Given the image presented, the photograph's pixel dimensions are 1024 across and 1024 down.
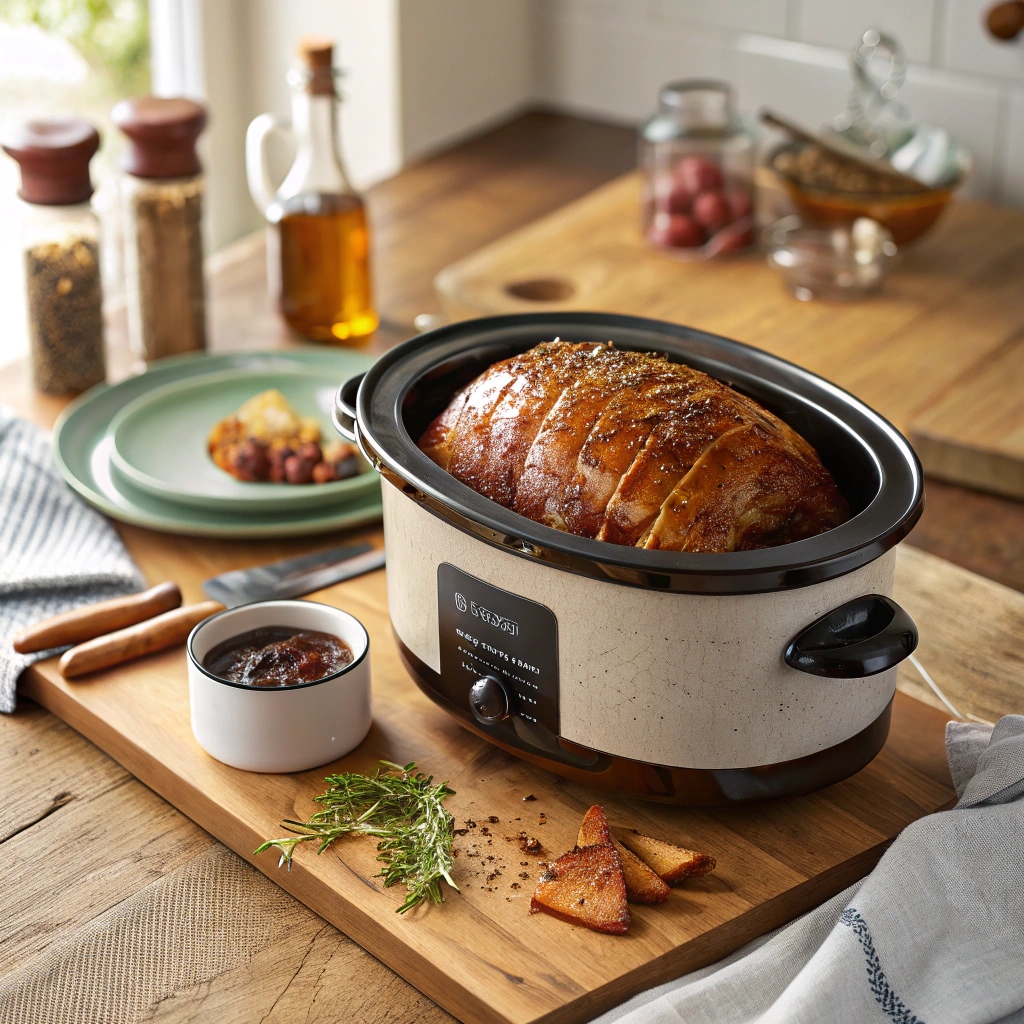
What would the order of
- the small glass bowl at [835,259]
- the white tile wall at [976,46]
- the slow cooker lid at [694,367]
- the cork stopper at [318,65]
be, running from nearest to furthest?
1. the slow cooker lid at [694,367]
2. the cork stopper at [318,65]
3. the small glass bowl at [835,259]
4. the white tile wall at [976,46]

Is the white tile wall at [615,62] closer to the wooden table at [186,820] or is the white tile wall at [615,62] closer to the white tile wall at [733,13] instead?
the white tile wall at [733,13]

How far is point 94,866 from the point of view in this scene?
3.46 feet

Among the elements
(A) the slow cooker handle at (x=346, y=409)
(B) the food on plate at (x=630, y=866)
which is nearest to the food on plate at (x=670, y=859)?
(B) the food on plate at (x=630, y=866)

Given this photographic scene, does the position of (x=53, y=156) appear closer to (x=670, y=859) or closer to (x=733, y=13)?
(x=670, y=859)

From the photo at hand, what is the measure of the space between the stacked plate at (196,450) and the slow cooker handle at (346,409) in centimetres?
28

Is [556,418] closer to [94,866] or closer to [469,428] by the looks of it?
[469,428]

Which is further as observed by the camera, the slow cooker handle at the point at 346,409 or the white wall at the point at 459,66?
the white wall at the point at 459,66

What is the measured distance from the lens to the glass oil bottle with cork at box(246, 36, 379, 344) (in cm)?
175

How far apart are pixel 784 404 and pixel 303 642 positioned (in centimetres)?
44

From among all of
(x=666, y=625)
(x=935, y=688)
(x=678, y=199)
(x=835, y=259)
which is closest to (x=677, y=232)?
(x=678, y=199)

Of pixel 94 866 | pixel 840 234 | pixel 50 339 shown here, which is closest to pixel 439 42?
pixel 840 234

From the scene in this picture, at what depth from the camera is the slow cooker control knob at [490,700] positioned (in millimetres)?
1022

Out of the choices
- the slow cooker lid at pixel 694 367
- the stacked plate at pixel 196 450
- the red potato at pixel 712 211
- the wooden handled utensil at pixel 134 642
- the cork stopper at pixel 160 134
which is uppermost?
the cork stopper at pixel 160 134

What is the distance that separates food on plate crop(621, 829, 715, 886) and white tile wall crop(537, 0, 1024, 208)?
1597mm
